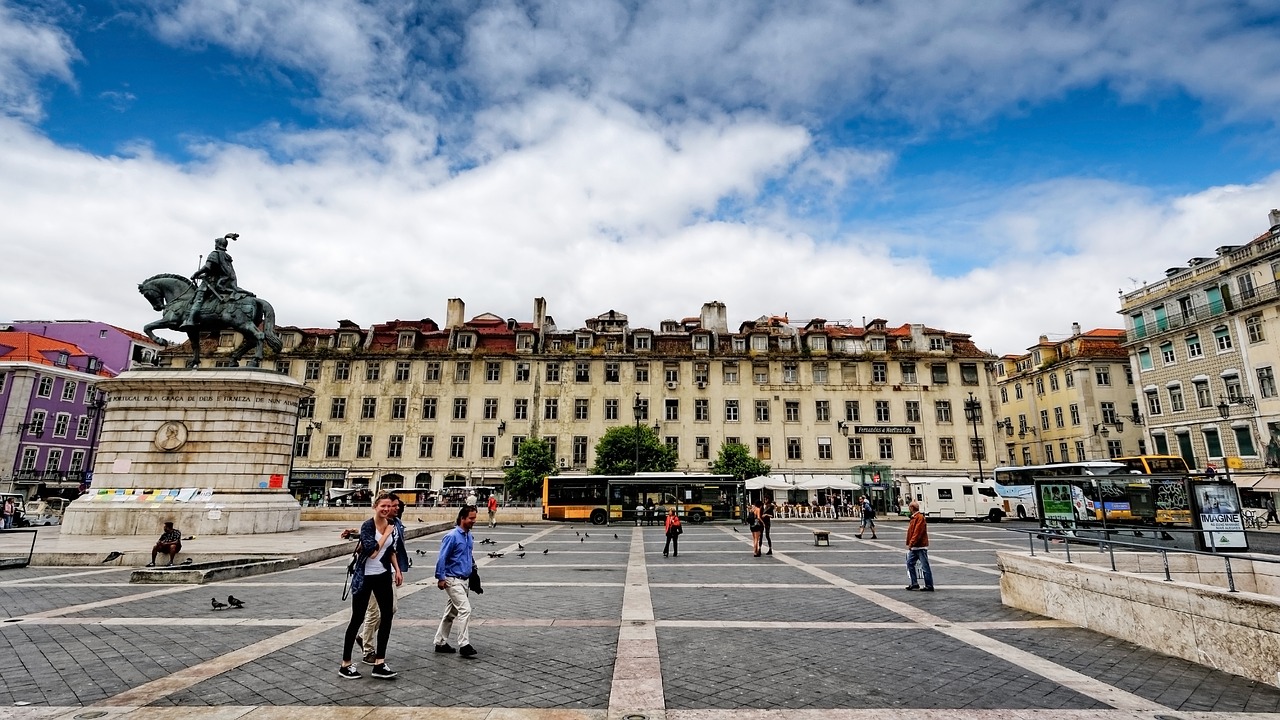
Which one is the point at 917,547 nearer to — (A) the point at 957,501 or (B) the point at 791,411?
(A) the point at 957,501

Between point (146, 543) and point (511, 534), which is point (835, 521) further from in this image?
point (146, 543)

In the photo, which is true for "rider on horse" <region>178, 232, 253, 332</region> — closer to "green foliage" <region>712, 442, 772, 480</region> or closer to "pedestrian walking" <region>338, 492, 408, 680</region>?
"pedestrian walking" <region>338, 492, 408, 680</region>

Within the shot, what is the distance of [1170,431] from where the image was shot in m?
36.3

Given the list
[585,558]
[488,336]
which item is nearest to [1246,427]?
[585,558]

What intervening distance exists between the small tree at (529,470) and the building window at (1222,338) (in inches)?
1600

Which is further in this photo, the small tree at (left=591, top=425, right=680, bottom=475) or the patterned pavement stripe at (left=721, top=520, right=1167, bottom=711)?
the small tree at (left=591, top=425, right=680, bottom=475)

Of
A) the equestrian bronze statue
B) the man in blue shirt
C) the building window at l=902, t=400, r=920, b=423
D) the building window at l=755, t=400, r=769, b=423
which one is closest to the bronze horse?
the equestrian bronze statue

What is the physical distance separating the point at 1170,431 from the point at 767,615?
41.4 metres

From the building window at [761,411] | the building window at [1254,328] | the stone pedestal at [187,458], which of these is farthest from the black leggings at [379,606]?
the building window at [1254,328]

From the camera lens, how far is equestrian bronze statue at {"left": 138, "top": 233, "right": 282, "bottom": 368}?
20641 mm

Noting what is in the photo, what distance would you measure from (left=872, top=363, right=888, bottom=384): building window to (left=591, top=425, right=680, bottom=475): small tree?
706 inches

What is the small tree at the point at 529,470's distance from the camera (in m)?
40.0

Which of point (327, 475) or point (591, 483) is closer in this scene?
point (591, 483)

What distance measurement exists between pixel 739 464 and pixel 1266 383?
2843 centimetres
